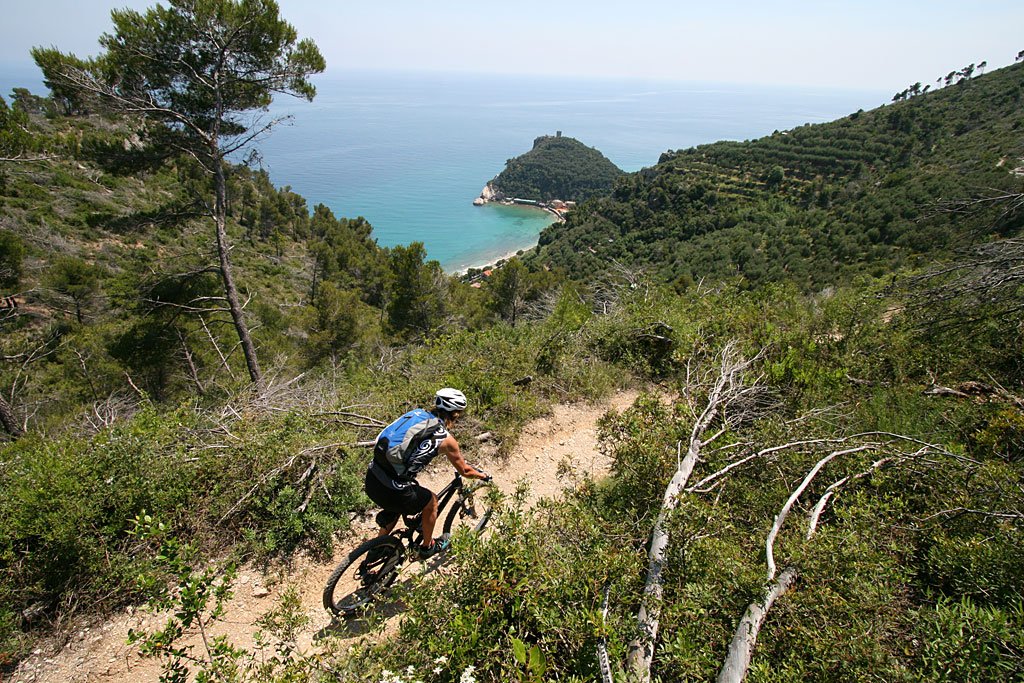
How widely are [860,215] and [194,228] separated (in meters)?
38.6

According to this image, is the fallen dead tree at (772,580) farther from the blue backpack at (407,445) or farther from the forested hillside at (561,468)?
the blue backpack at (407,445)

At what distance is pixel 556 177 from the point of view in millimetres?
101375

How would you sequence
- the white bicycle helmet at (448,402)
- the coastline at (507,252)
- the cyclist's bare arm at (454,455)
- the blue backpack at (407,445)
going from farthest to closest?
the coastline at (507,252)
the white bicycle helmet at (448,402)
the cyclist's bare arm at (454,455)
the blue backpack at (407,445)

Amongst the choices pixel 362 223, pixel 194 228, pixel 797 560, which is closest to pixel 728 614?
pixel 797 560

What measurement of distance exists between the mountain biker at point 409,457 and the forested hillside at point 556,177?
324 ft

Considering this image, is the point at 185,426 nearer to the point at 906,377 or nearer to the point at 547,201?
the point at 906,377

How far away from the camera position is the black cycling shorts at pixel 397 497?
134 inches

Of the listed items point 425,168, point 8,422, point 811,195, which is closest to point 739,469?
point 8,422

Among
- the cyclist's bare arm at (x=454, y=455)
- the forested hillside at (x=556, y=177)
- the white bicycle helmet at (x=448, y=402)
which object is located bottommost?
the forested hillside at (x=556, y=177)

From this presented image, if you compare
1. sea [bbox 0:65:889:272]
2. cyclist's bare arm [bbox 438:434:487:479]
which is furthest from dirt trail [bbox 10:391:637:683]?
sea [bbox 0:65:889:272]

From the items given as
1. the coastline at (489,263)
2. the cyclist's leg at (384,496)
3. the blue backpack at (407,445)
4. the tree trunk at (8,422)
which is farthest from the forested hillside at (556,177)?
the cyclist's leg at (384,496)

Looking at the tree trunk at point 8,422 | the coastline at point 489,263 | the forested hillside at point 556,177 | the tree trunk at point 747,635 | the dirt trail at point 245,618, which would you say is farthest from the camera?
the forested hillside at point 556,177

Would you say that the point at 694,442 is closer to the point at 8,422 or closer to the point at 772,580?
the point at 772,580

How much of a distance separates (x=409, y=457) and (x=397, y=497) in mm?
410
